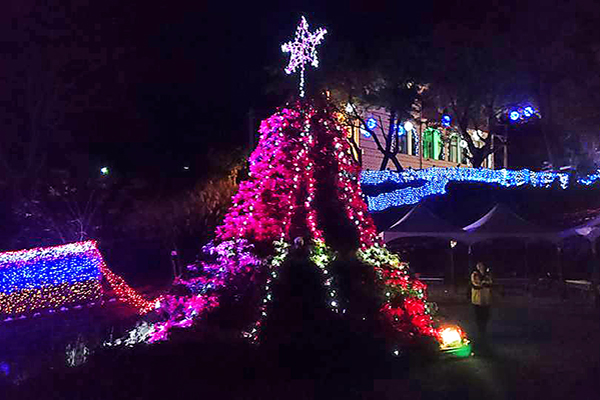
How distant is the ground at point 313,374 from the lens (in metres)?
6.64

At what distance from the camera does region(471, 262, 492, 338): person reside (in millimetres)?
11500

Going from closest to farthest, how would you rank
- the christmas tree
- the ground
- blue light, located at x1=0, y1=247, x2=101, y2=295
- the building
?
the ground, the christmas tree, blue light, located at x1=0, y1=247, x2=101, y2=295, the building

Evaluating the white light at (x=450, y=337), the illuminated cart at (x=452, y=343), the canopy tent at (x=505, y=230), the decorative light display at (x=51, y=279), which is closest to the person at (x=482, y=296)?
the illuminated cart at (x=452, y=343)

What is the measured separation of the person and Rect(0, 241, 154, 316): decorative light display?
7133 mm

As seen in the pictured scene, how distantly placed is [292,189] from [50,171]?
55.4 ft

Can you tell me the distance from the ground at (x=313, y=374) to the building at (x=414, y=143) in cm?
2197

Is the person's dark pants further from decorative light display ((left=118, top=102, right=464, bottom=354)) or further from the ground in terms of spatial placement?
decorative light display ((left=118, top=102, right=464, bottom=354))

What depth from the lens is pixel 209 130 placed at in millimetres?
28172

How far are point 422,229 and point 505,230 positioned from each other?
102 inches

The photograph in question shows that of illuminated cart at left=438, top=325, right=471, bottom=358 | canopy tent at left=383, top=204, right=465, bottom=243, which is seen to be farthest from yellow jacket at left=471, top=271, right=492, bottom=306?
canopy tent at left=383, top=204, right=465, bottom=243

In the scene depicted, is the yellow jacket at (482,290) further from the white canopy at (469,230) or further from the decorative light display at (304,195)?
the white canopy at (469,230)

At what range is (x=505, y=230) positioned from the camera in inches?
835

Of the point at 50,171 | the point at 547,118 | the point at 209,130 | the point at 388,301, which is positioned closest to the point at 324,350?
A: the point at 388,301

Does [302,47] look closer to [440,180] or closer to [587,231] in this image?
[587,231]
